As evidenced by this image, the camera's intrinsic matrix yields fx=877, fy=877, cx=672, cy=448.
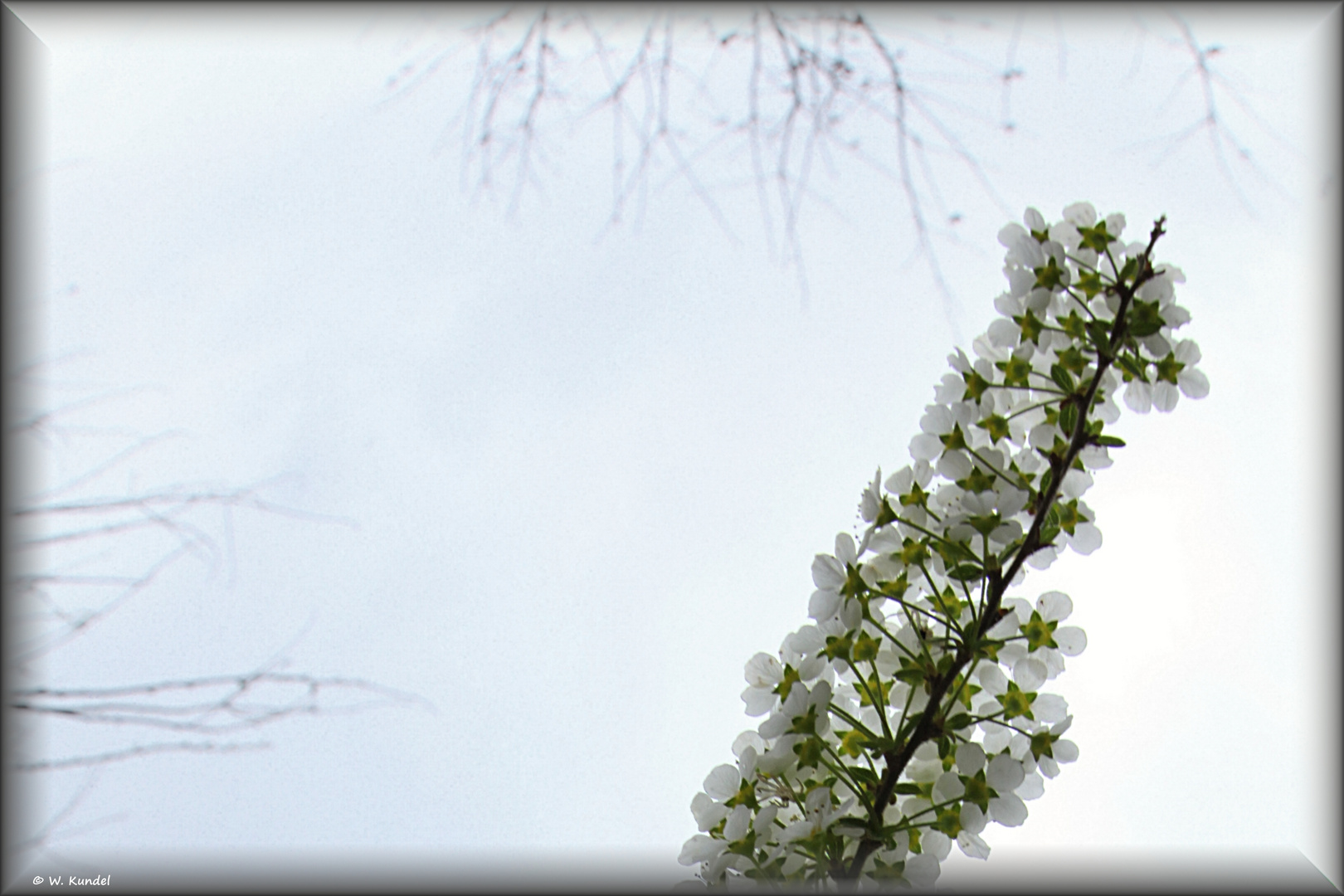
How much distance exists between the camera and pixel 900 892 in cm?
85

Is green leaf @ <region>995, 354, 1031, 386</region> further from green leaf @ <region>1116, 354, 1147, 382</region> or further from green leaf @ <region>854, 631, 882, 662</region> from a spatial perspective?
green leaf @ <region>854, 631, 882, 662</region>

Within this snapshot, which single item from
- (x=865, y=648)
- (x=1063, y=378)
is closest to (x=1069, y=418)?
(x=1063, y=378)

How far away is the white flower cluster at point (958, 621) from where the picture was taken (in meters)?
0.90

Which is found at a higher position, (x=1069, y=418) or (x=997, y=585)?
(x=1069, y=418)

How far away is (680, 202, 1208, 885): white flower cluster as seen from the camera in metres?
0.90

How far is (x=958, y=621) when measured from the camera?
0.94m

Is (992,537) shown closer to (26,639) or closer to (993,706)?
(993,706)

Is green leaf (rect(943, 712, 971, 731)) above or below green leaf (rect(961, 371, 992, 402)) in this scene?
below

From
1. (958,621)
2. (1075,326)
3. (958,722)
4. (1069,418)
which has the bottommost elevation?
(958,722)

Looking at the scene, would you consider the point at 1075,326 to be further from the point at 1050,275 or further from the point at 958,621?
the point at 958,621

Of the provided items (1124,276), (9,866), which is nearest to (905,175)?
(1124,276)

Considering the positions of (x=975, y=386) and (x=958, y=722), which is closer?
(x=958, y=722)

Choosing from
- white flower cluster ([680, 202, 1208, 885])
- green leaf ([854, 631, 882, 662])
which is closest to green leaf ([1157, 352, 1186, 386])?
white flower cluster ([680, 202, 1208, 885])

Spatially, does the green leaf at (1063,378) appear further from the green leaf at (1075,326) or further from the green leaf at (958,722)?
the green leaf at (958,722)
